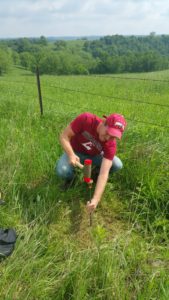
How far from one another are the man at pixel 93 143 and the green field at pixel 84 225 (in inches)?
7.8

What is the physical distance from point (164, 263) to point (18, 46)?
112125 mm

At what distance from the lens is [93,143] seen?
11.5 feet

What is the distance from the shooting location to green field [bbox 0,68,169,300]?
7.88 ft

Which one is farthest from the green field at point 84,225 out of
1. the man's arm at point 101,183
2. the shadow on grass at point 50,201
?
the man's arm at point 101,183

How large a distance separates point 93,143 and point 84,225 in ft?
2.71

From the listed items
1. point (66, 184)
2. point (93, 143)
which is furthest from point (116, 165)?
point (66, 184)

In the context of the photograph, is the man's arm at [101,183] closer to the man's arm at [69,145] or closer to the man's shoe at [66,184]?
the man's arm at [69,145]

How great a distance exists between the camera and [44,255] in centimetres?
274

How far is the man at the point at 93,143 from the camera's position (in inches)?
119

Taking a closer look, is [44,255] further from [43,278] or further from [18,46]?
[18,46]

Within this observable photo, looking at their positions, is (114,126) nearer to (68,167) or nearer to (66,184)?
(68,167)

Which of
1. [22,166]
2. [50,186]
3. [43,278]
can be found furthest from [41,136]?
[43,278]

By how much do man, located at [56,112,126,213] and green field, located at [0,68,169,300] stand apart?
0.65 ft

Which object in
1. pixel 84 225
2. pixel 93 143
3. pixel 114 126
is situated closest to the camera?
pixel 114 126
